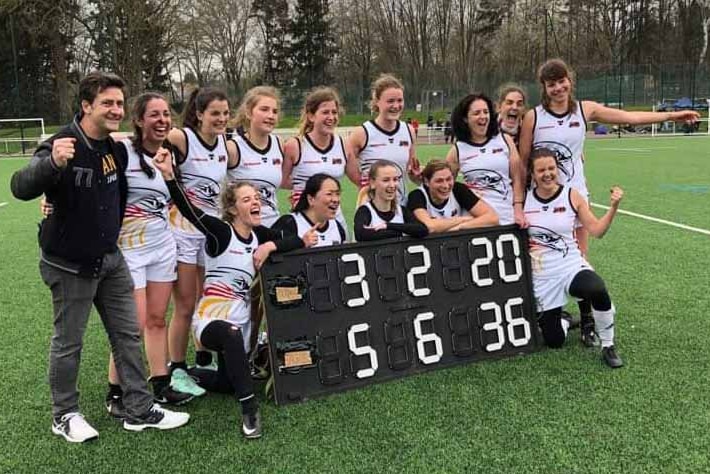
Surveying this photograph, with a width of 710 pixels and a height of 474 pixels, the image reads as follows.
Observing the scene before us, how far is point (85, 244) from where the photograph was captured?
2.95 metres

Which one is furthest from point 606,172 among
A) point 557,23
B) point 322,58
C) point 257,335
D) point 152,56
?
point 557,23

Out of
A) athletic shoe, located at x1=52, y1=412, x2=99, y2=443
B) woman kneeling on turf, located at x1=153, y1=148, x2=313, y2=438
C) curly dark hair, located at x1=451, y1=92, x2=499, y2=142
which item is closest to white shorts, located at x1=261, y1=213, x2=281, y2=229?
woman kneeling on turf, located at x1=153, y1=148, x2=313, y2=438

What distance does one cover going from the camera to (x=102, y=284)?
127 inches

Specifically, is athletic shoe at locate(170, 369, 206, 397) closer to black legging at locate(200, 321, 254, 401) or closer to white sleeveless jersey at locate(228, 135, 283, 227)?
black legging at locate(200, 321, 254, 401)

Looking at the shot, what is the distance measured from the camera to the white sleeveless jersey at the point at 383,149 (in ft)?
14.8

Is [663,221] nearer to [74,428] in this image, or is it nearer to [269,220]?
[269,220]

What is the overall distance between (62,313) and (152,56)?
42550 millimetres

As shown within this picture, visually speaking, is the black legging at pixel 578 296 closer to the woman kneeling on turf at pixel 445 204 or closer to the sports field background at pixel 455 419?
the sports field background at pixel 455 419

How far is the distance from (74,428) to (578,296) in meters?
3.14

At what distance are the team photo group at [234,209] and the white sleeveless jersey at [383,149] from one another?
1 centimetres

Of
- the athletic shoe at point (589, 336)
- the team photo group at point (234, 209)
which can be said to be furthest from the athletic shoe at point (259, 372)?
the athletic shoe at point (589, 336)

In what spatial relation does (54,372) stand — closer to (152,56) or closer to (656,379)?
(656,379)

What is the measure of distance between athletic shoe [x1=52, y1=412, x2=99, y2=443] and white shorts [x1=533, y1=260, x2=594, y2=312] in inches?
115

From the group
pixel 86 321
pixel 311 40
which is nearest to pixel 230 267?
pixel 86 321
